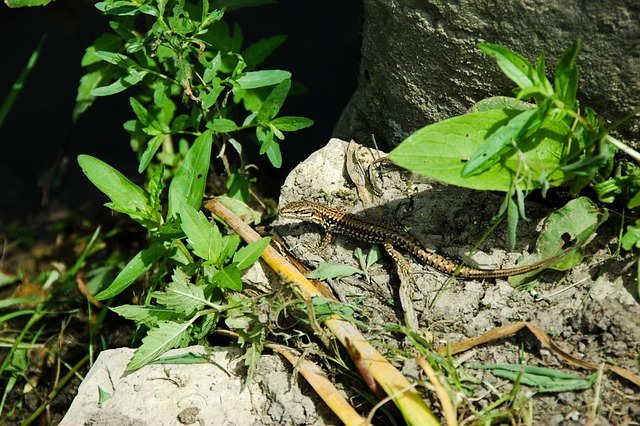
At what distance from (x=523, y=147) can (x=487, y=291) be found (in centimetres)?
103

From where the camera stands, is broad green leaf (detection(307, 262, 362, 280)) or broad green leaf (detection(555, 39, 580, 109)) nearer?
broad green leaf (detection(555, 39, 580, 109))

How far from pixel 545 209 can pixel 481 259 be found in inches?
21.6

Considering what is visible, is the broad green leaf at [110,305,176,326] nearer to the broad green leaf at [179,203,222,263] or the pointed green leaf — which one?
the broad green leaf at [179,203,222,263]

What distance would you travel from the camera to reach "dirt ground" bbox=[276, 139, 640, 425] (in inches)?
143

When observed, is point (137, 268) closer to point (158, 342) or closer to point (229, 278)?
point (158, 342)

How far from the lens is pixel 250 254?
443 cm

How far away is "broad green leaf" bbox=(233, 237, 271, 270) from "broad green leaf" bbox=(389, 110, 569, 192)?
1.21 meters

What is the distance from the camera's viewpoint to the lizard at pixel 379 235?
4.22 meters

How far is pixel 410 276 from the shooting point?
4.42m

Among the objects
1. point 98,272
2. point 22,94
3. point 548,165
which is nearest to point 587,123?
point 548,165

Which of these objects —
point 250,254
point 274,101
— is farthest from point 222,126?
point 250,254

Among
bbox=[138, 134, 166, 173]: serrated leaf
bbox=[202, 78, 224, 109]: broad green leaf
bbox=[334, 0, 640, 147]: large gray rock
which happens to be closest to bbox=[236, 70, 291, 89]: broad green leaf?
bbox=[202, 78, 224, 109]: broad green leaf

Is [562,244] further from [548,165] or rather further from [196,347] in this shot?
[196,347]

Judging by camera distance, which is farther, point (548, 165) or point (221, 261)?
point (221, 261)
